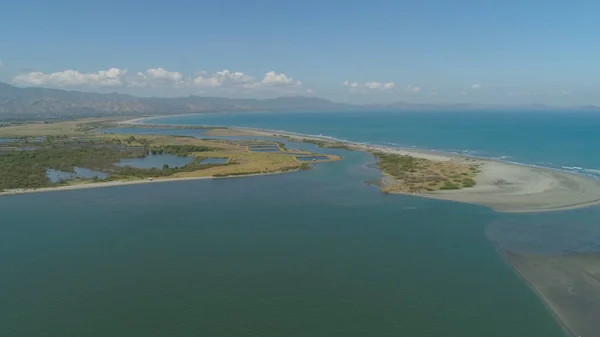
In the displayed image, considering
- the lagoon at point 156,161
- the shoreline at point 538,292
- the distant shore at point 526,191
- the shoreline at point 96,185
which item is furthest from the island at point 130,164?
the shoreline at point 538,292

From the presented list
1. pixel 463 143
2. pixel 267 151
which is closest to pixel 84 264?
pixel 267 151

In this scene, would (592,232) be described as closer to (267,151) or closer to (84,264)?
(84,264)

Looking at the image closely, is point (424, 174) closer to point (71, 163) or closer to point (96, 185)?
point (96, 185)

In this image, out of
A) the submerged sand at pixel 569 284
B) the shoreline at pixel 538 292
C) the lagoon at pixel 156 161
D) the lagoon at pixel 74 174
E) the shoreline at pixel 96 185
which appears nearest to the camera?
the shoreline at pixel 538 292

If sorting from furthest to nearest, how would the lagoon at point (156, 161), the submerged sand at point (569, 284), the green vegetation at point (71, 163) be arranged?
1. the lagoon at point (156, 161)
2. the green vegetation at point (71, 163)
3. the submerged sand at point (569, 284)

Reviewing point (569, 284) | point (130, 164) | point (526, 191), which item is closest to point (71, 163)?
point (130, 164)

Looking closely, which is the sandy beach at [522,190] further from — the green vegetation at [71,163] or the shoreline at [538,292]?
the shoreline at [538,292]

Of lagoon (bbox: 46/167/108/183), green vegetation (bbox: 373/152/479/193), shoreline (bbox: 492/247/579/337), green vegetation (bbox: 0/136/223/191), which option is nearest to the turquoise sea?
shoreline (bbox: 492/247/579/337)
